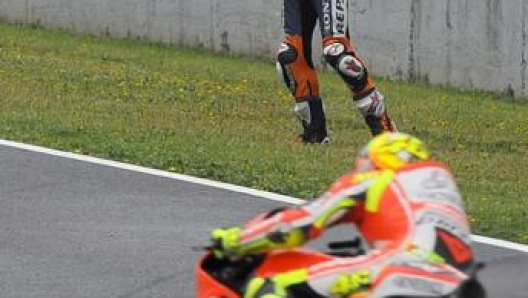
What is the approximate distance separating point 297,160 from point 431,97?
5198mm

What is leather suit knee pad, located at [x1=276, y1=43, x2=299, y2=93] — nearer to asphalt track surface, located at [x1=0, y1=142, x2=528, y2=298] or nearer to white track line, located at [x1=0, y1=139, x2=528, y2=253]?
white track line, located at [x1=0, y1=139, x2=528, y2=253]

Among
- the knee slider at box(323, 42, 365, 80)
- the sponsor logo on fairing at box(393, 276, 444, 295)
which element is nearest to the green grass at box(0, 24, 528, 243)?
the knee slider at box(323, 42, 365, 80)

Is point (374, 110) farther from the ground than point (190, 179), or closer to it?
farther from the ground

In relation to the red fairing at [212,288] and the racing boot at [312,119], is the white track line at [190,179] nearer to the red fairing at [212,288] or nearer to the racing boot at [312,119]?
the racing boot at [312,119]

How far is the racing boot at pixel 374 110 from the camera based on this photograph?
1273 cm

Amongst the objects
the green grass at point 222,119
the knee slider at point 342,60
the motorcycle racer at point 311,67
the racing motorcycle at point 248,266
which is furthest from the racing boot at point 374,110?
the racing motorcycle at point 248,266

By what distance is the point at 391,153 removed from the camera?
22.6 ft

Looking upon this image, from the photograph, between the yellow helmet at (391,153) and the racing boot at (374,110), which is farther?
the racing boot at (374,110)

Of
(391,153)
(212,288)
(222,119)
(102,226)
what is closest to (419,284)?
(391,153)

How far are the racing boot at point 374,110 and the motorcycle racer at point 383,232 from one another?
5.72 meters

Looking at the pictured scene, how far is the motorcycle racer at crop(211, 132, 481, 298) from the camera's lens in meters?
6.64

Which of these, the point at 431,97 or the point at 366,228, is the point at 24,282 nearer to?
the point at 366,228

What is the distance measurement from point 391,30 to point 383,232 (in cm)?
1158

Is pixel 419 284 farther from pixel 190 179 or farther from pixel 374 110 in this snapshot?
pixel 374 110
